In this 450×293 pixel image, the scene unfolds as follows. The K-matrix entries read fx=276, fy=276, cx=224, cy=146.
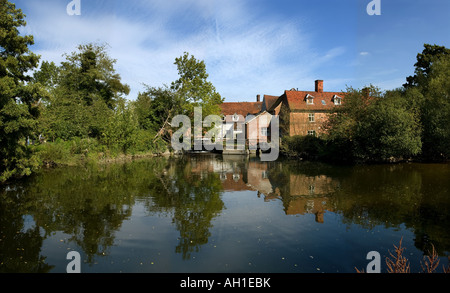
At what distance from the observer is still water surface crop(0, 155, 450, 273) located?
7.34 m

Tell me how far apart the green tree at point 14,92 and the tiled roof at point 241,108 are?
5038 centimetres

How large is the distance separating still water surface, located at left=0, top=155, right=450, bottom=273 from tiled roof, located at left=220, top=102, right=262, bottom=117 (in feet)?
160

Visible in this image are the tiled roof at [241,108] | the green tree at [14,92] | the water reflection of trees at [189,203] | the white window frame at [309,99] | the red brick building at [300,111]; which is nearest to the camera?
the water reflection of trees at [189,203]

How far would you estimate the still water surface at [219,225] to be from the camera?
7340 mm

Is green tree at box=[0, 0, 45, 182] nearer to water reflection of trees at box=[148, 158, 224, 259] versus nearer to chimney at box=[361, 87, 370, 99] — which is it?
water reflection of trees at box=[148, 158, 224, 259]

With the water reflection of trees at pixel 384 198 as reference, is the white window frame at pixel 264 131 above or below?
above

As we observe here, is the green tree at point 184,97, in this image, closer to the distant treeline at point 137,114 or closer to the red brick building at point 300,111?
the distant treeline at point 137,114

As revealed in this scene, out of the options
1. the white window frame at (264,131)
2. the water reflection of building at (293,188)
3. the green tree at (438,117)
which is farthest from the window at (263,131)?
the water reflection of building at (293,188)

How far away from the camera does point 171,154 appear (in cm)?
4384

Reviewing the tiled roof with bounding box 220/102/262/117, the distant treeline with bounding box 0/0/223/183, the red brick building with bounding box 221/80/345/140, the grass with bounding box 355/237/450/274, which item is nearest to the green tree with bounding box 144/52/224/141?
the distant treeline with bounding box 0/0/223/183

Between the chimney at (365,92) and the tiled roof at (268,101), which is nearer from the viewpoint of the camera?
the chimney at (365,92)

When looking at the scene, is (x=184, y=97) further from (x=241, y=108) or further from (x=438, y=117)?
(x=438, y=117)

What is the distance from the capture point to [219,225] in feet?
33.5

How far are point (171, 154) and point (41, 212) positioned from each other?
105 feet
